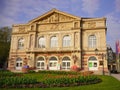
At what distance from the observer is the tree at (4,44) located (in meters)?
44.0

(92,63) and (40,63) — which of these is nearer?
(92,63)

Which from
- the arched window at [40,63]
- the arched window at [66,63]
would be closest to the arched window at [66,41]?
the arched window at [66,63]

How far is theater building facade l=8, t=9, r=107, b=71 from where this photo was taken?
33078 millimetres

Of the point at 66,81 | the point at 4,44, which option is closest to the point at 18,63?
the point at 4,44

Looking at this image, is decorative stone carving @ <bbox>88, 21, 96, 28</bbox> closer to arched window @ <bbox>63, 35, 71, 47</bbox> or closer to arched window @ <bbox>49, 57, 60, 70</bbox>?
arched window @ <bbox>63, 35, 71, 47</bbox>

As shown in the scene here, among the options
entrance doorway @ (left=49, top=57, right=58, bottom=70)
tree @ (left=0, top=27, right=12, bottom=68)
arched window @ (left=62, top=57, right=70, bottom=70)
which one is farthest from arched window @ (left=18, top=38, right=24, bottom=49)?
arched window @ (left=62, top=57, right=70, bottom=70)

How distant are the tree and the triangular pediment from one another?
42.2 ft

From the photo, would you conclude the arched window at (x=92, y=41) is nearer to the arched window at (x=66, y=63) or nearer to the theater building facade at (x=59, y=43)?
the theater building facade at (x=59, y=43)

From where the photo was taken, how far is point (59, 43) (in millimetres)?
35469

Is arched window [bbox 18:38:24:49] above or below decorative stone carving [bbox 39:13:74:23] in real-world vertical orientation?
below

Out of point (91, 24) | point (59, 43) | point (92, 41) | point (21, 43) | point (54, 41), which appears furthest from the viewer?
point (21, 43)

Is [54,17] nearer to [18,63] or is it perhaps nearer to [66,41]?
[66,41]

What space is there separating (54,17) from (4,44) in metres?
18.1

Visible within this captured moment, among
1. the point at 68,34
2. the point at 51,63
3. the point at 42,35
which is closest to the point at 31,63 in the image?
the point at 51,63
